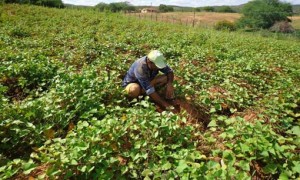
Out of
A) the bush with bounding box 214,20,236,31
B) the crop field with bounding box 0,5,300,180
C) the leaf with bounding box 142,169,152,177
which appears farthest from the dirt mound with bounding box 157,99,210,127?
the bush with bounding box 214,20,236,31

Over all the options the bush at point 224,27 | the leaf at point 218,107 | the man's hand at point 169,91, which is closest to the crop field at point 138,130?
the leaf at point 218,107

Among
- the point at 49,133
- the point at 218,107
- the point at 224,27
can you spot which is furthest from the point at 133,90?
the point at 224,27

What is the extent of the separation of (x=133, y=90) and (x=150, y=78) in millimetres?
404

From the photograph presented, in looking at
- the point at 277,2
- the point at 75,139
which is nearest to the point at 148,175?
the point at 75,139

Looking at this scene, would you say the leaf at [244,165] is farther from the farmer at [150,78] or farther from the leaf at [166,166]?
the farmer at [150,78]

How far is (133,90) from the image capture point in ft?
14.8

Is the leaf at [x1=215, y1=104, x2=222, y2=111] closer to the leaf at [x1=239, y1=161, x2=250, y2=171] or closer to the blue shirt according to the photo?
the blue shirt

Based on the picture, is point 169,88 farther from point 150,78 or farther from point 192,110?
point 192,110

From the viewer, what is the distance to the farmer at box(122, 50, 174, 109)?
167 inches

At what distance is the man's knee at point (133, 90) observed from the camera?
14.8ft

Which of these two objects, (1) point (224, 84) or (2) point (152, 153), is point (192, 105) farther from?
(2) point (152, 153)

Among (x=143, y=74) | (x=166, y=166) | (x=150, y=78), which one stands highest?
(x=143, y=74)

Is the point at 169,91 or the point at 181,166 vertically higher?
the point at 169,91

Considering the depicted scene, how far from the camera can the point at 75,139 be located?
285 centimetres
